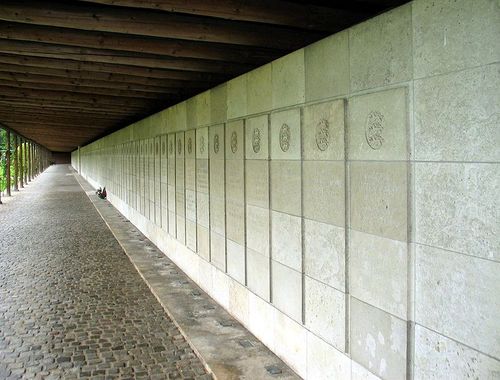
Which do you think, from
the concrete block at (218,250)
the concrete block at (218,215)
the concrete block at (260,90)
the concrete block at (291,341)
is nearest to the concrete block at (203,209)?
the concrete block at (218,215)

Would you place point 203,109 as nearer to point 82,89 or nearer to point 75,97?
point 82,89

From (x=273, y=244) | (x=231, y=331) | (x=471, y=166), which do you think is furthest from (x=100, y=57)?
(x=471, y=166)

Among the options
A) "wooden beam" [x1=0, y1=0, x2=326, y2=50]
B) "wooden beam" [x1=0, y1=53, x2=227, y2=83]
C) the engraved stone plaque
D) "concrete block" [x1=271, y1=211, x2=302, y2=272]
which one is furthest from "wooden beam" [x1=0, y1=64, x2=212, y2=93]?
"concrete block" [x1=271, y1=211, x2=302, y2=272]

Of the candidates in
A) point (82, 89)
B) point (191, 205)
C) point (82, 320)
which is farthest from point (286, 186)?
point (82, 89)

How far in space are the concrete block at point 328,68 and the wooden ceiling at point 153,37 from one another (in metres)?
0.33

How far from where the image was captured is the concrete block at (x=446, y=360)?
263 centimetres

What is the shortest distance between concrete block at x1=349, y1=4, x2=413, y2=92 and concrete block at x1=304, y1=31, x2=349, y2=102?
0.10 meters

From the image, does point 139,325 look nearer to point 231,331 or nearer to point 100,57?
point 231,331

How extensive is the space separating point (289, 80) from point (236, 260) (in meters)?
2.43

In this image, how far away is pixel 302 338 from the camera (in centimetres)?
452

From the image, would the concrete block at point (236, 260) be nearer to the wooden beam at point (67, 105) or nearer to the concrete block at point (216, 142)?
the concrete block at point (216, 142)

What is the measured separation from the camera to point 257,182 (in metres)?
5.49

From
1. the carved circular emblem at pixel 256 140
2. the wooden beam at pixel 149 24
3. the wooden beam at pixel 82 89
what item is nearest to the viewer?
the wooden beam at pixel 149 24

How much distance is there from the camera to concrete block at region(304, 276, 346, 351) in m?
3.89
